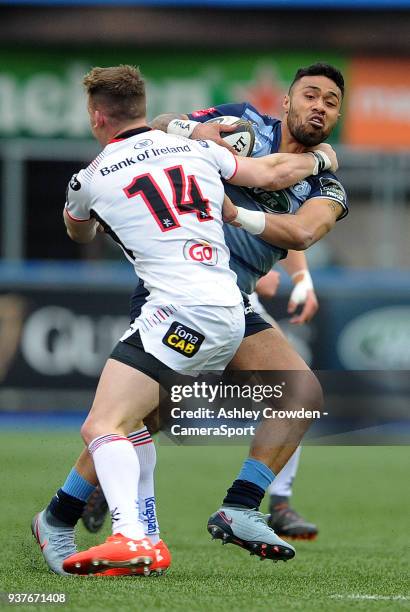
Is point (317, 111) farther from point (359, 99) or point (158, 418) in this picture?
point (359, 99)

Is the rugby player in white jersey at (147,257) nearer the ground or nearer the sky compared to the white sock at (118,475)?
nearer the sky

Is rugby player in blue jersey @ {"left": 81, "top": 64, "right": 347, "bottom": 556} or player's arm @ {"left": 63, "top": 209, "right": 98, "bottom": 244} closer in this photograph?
player's arm @ {"left": 63, "top": 209, "right": 98, "bottom": 244}

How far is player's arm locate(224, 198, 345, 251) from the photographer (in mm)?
5480

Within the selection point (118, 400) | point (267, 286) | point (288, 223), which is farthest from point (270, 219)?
point (267, 286)

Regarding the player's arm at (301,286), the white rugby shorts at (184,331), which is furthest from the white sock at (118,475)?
the player's arm at (301,286)

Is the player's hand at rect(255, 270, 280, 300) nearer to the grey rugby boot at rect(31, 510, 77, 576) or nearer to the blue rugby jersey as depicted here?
the blue rugby jersey

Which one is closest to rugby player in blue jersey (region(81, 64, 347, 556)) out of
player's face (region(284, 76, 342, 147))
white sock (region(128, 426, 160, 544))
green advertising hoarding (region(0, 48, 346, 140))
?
player's face (region(284, 76, 342, 147))

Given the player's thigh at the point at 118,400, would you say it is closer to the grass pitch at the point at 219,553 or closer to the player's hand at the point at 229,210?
the grass pitch at the point at 219,553

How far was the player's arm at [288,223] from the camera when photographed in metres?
5.48

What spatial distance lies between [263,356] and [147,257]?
0.81 metres

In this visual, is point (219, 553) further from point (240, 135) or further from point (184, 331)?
point (240, 135)

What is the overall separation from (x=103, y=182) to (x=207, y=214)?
1.38 feet

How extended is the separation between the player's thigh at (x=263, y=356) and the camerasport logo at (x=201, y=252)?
609 mm

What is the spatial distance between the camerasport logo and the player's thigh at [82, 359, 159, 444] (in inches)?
19.2
